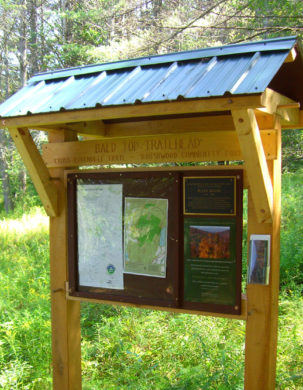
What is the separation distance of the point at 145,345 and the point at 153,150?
2.69m

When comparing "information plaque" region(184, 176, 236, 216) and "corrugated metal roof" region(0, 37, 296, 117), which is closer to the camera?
"corrugated metal roof" region(0, 37, 296, 117)

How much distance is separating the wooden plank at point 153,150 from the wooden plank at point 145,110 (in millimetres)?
475

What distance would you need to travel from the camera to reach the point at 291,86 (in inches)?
122

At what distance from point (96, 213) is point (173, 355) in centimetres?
219

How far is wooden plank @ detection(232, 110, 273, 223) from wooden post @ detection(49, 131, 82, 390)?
1.66m

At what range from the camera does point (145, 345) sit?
14.7 feet

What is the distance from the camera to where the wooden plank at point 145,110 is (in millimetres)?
2004

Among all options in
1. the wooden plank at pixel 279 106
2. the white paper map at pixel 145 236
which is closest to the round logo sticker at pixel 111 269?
the white paper map at pixel 145 236

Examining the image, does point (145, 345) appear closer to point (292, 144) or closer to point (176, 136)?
point (176, 136)

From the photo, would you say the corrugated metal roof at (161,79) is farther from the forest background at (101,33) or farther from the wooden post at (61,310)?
the forest background at (101,33)

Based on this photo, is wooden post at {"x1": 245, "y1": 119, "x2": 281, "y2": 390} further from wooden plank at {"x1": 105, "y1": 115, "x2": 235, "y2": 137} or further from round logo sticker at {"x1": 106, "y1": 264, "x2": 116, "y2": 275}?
round logo sticker at {"x1": 106, "y1": 264, "x2": 116, "y2": 275}

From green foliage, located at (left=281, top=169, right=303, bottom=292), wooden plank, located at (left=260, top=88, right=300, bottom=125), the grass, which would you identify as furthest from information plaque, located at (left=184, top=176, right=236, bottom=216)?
green foliage, located at (left=281, top=169, right=303, bottom=292)

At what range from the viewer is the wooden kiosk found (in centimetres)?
220

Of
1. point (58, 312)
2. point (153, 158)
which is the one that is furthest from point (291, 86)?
point (58, 312)
